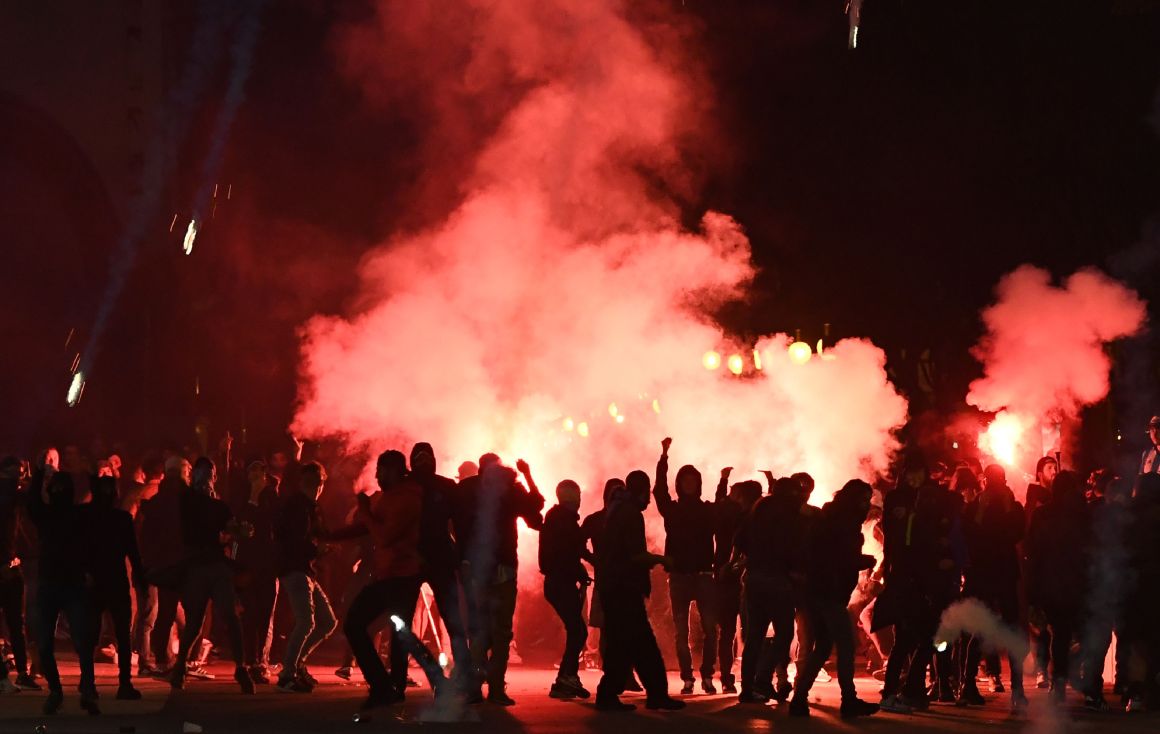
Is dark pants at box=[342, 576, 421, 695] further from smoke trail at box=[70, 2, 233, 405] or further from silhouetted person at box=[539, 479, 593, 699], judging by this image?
smoke trail at box=[70, 2, 233, 405]

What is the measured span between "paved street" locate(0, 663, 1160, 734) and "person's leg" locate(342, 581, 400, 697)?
0.76 feet

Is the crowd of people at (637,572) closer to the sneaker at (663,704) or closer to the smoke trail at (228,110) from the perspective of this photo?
the sneaker at (663,704)

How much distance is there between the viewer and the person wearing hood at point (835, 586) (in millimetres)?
10641

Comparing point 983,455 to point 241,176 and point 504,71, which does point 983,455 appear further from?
point 241,176

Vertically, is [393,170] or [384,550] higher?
[393,170]

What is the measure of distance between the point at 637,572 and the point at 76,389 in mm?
12313

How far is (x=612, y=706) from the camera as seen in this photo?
10.8m

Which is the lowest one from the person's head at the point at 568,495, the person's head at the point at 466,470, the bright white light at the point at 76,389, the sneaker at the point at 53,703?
the sneaker at the point at 53,703

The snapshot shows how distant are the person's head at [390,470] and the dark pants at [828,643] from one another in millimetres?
2744

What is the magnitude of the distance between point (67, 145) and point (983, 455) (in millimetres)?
11725

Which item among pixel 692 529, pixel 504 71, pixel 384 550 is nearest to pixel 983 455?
pixel 504 71

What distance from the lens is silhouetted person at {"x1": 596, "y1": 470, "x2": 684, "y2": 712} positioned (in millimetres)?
10805

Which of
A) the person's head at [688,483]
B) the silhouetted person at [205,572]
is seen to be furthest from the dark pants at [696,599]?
the silhouetted person at [205,572]

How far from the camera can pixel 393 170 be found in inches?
846
